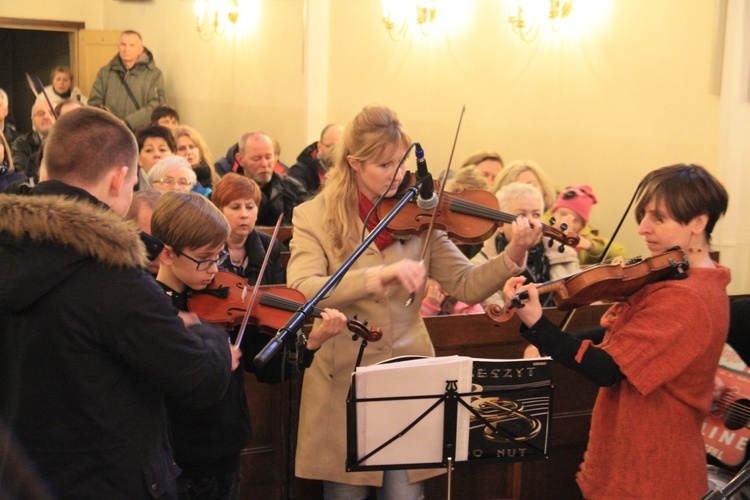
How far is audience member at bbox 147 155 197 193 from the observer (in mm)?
4527

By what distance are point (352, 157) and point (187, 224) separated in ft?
1.80

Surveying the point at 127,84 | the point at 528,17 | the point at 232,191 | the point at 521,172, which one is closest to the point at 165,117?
the point at 127,84

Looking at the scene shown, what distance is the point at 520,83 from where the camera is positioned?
6.73 meters

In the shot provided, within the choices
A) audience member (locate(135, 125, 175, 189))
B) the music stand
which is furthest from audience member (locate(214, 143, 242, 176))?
the music stand

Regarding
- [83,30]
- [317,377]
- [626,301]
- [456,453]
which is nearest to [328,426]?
[317,377]

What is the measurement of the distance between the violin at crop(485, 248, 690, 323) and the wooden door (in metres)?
11.2

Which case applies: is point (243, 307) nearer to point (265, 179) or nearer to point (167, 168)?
point (167, 168)

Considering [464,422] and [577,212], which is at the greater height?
[577,212]

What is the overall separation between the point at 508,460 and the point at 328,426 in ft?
1.96

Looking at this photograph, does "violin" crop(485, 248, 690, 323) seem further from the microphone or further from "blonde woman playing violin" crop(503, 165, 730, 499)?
the microphone

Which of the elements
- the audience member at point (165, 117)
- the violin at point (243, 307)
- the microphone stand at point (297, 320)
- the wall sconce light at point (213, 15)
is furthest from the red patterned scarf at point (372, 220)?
the wall sconce light at point (213, 15)

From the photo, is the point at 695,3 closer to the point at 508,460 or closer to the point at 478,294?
the point at 478,294

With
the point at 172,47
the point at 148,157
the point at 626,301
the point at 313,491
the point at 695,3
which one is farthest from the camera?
the point at 172,47

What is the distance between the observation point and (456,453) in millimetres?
2445
